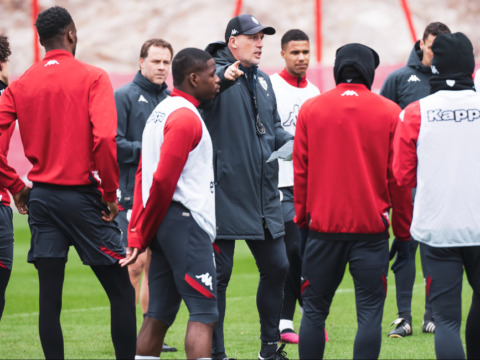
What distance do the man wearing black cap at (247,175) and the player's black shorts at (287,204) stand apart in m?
0.90

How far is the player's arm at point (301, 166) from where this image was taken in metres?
4.95

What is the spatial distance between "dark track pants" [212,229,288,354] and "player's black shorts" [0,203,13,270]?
1.36 metres

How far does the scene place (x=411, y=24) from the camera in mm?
18812

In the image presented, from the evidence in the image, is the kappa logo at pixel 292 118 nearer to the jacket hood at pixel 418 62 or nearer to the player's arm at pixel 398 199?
the jacket hood at pixel 418 62

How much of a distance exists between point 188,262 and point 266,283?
1420 millimetres

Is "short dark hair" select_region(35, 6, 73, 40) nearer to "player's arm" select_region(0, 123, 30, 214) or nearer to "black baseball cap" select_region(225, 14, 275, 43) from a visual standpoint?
"player's arm" select_region(0, 123, 30, 214)

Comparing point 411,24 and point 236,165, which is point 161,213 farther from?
point 411,24

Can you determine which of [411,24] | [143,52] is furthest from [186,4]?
[143,52]

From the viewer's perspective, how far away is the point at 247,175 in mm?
5828

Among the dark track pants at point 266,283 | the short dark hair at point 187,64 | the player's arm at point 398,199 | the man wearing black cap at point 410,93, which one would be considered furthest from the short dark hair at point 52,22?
the man wearing black cap at point 410,93

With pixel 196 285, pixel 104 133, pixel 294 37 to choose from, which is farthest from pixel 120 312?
pixel 294 37

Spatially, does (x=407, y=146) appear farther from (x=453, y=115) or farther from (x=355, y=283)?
(x=355, y=283)

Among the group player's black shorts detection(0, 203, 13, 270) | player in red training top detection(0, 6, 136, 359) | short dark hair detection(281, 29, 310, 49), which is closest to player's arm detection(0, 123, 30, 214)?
player in red training top detection(0, 6, 136, 359)

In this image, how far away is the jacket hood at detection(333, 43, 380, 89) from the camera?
16.1ft
